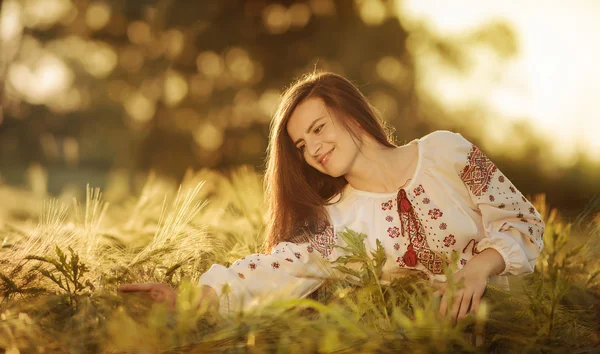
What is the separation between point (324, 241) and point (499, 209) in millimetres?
511

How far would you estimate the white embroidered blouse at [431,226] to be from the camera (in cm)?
169

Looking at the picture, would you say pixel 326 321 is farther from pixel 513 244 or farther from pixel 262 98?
pixel 262 98

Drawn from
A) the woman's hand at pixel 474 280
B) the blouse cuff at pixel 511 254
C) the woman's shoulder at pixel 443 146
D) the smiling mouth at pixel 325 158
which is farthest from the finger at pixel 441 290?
the smiling mouth at pixel 325 158

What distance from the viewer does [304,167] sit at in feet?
6.97

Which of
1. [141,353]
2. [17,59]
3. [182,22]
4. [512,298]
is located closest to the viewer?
[141,353]

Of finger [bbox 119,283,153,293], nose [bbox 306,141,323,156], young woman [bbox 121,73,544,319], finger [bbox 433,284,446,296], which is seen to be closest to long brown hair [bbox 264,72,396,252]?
young woman [bbox 121,73,544,319]

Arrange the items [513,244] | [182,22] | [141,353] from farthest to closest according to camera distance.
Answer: [182,22], [513,244], [141,353]

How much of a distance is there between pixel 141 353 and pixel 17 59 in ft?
21.4

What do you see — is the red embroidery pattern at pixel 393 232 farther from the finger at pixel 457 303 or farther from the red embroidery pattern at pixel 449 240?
the finger at pixel 457 303

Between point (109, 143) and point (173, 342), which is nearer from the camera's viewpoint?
point (173, 342)

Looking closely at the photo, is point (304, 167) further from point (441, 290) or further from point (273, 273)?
point (441, 290)

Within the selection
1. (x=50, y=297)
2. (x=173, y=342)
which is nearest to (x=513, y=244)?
(x=173, y=342)

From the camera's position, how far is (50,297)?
1.28 metres

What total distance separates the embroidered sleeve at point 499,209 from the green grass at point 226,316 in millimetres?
141
